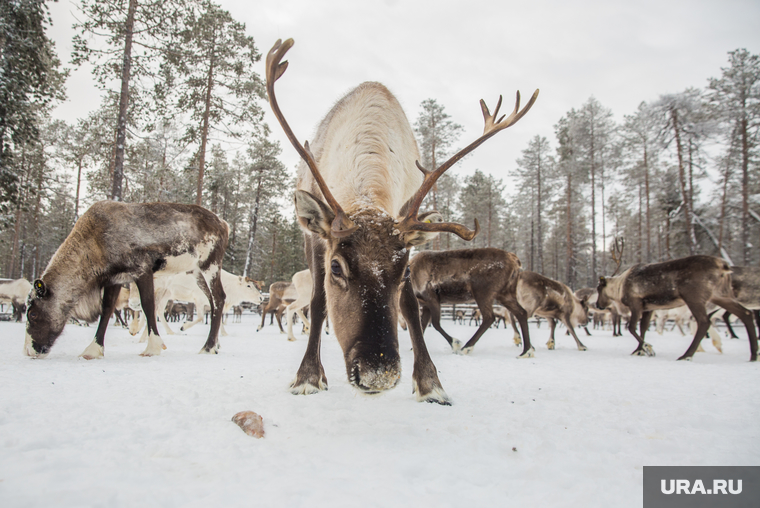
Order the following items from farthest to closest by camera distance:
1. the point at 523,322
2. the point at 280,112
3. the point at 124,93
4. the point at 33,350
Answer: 1. the point at 124,93
2. the point at 523,322
3. the point at 33,350
4. the point at 280,112

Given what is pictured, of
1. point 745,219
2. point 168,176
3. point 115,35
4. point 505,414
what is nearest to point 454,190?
point 745,219

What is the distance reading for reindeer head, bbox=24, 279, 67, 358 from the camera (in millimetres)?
4961

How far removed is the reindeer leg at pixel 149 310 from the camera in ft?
18.1

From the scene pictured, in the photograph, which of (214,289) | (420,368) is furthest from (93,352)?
(420,368)

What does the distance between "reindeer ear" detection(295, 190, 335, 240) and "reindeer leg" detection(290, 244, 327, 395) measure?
64cm

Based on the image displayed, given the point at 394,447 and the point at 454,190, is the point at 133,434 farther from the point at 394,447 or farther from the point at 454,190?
the point at 454,190

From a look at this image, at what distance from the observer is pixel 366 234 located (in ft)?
8.78

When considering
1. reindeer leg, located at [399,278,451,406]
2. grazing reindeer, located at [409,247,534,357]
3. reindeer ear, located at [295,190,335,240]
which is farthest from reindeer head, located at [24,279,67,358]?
grazing reindeer, located at [409,247,534,357]

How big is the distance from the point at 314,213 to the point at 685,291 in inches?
307

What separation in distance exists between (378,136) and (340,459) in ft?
10.8

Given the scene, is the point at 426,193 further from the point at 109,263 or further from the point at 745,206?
the point at 745,206

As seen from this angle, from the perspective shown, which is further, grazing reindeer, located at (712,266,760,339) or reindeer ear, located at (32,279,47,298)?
grazing reindeer, located at (712,266,760,339)

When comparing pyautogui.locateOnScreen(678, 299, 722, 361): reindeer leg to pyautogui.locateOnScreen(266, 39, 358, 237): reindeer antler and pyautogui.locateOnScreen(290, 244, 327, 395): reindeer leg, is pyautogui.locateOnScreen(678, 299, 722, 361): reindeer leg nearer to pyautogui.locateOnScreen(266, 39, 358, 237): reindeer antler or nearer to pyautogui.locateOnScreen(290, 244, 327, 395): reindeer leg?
pyautogui.locateOnScreen(290, 244, 327, 395): reindeer leg

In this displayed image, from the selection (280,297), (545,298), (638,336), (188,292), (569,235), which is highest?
(569,235)
